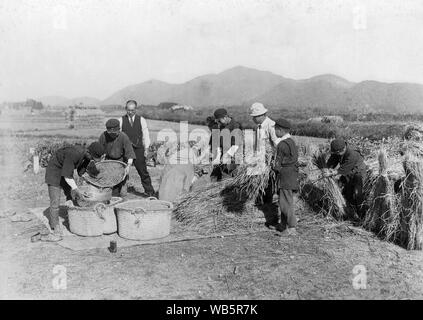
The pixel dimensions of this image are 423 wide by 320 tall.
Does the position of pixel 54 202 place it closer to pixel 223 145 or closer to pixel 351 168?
pixel 223 145

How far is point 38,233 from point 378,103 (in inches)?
1069

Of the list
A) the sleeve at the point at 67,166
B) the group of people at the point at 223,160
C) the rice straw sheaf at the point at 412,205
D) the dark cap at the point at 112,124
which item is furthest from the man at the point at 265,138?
the sleeve at the point at 67,166

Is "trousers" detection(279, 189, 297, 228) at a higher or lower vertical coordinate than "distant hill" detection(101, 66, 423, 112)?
lower

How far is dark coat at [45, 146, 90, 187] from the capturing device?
5480mm

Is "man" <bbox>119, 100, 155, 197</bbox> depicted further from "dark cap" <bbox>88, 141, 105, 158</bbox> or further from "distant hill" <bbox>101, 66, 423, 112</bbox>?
"distant hill" <bbox>101, 66, 423, 112</bbox>

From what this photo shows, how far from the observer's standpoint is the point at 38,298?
402cm

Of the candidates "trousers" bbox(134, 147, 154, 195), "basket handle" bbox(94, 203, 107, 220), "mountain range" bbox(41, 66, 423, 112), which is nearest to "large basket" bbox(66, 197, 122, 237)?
"basket handle" bbox(94, 203, 107, 220)

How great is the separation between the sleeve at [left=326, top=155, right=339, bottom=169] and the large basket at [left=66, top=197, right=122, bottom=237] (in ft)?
10.9

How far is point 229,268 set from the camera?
4746mm

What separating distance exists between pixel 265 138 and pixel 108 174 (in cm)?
250

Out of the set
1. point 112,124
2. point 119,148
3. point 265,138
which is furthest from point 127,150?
point 265,138

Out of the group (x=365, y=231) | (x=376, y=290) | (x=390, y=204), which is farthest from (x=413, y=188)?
(x=376, y=290)

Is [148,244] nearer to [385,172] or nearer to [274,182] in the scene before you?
[274,182]

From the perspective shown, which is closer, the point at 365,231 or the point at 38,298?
the point at 38,298
